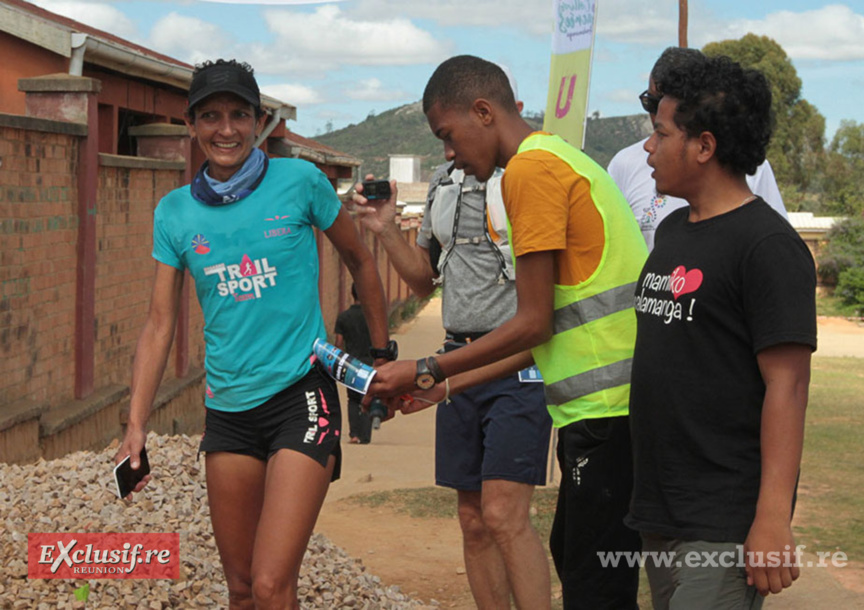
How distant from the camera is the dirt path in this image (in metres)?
6.09

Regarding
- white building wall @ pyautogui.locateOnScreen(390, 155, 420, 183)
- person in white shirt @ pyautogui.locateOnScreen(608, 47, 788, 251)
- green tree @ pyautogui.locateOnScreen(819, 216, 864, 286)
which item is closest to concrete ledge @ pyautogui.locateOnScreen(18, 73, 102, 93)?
Result: person in white shirt @ pyautogui.locateOnScreen(608, 47, 788, 251)

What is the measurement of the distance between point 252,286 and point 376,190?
0.86 m

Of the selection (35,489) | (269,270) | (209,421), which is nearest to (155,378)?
(209,421)

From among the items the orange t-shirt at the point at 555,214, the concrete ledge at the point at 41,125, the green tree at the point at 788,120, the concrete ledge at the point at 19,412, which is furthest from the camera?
the green tree at the point at 788,120

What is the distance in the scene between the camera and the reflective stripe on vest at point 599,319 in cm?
349

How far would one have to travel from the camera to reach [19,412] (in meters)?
7.55

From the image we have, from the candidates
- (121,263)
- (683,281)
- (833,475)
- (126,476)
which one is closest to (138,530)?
(126,476)

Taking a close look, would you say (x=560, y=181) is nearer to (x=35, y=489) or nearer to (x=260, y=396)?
(x=260, y=396)

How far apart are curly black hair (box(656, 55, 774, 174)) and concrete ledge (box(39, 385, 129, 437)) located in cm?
632

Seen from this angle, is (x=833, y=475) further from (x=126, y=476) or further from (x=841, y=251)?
(x=841, y=251)

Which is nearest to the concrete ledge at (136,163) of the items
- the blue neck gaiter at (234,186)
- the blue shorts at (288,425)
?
the blue neck gaiter at (234,186)

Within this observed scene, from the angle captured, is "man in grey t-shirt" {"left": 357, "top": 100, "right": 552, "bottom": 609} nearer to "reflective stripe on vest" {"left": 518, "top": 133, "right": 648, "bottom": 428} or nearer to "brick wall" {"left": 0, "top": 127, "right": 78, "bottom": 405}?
"reflective stripe on vest" {"left": 518, "top": 133, "right": 648, "bottom": 428}

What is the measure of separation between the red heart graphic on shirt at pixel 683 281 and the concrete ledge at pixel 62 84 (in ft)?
22.5

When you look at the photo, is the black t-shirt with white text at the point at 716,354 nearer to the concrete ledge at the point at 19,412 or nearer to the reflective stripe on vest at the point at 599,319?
the reflective stripe on vest at the point at 599,319
